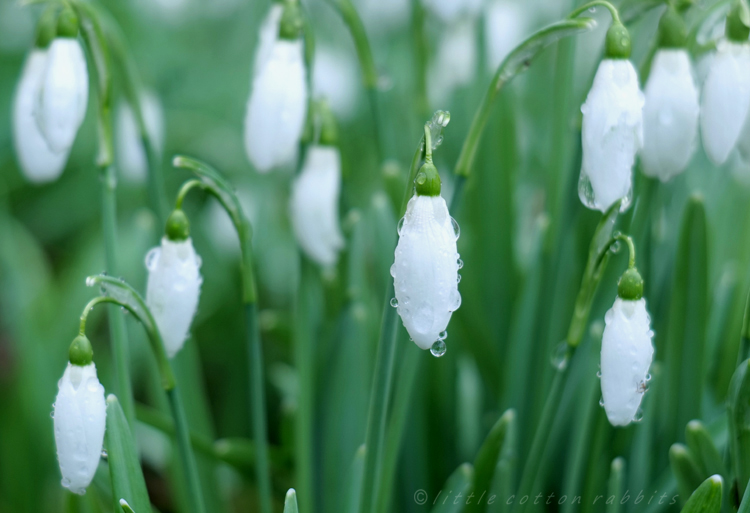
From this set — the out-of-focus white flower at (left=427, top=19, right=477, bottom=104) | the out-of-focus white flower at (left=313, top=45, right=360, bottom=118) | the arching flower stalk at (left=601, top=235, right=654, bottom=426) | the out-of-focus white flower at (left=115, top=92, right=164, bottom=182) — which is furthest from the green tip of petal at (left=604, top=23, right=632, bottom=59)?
the out-of-focus white flower at (left=313, top=45, right=360, bottom=118)

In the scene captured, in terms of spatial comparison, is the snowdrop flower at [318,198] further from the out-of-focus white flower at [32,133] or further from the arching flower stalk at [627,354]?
the arching flower stalk at [627,354]

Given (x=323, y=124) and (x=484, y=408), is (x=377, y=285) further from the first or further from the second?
(x=323, y=124)

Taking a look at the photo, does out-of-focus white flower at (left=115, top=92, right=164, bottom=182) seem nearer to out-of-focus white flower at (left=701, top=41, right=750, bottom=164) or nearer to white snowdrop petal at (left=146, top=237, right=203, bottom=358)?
white snowdrop petal at (left=146, top=237, right=203, bottom=358)

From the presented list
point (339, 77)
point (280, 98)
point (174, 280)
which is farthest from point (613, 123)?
point (339, 77)

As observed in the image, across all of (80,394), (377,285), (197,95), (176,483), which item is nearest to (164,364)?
(80,394)

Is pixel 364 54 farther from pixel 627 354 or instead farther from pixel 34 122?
pixel 627 354

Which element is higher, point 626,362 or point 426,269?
point 426,269
